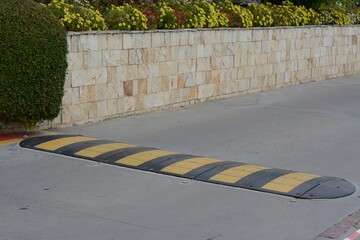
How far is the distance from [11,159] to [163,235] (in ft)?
10.6

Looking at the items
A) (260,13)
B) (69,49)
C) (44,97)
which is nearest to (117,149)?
(44,97)

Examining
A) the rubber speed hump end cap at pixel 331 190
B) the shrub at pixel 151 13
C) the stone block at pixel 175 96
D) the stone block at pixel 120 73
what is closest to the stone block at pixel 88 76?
the stone block at pixel 120 73

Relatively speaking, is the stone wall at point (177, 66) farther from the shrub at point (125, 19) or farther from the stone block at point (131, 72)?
the shrub at point (125, 19)

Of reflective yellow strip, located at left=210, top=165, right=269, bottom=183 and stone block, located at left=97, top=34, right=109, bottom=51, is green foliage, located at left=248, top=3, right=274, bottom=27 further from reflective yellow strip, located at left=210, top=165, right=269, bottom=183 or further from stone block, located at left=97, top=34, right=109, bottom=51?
reflective yellow strip, located at left=210, top=165, right=269, bottom=183

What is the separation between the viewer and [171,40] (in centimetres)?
1235

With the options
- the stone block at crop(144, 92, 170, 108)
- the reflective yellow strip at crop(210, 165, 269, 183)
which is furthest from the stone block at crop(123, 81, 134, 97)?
the reflective yellow strip at crop(210, 165, 269, 183)

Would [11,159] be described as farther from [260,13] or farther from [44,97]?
[260,13]

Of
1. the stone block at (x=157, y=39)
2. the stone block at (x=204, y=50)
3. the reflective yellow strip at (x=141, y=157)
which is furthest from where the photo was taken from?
the stone block at (x=204, y=50)

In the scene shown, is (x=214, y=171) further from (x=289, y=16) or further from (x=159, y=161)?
(x=289, y=16)

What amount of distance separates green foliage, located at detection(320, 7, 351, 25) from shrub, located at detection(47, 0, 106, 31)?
854 centimetres

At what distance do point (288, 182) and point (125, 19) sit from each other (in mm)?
5136

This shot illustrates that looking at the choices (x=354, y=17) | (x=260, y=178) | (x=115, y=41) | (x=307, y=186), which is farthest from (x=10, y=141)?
(x=354, y=17)

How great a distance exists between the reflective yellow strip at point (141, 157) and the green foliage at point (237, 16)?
6.13 meters

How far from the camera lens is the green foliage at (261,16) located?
1523 centimetres
